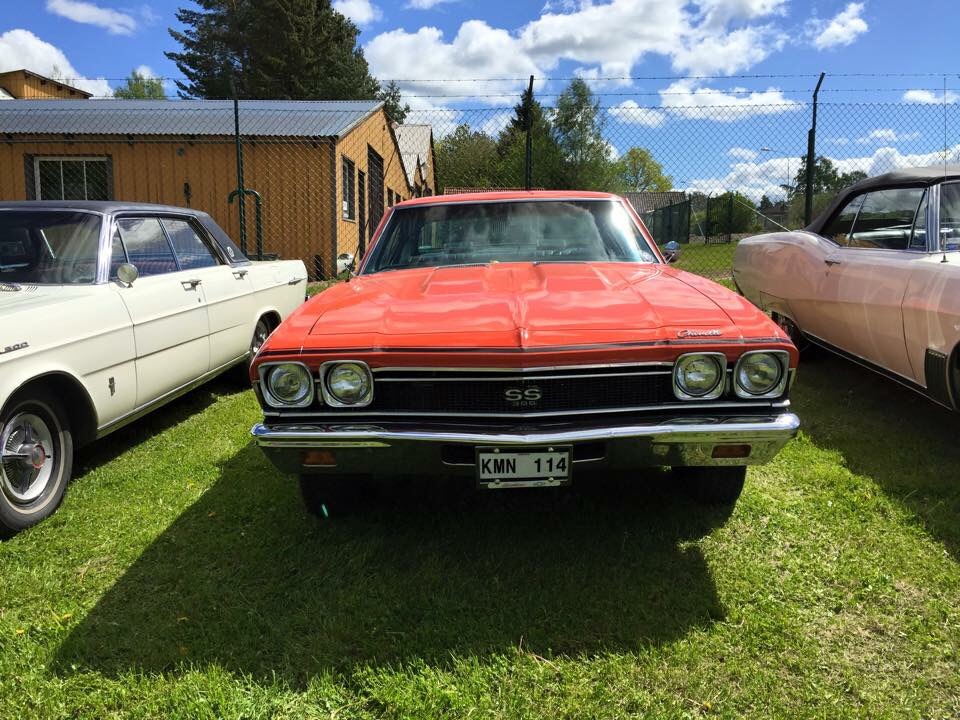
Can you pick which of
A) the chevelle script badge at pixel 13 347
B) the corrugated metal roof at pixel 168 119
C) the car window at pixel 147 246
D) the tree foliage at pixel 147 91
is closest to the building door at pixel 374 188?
the corrugated metal roof at pixel 168 119

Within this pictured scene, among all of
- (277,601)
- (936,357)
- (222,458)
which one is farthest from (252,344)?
(936,357)

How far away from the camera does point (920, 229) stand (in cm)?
410

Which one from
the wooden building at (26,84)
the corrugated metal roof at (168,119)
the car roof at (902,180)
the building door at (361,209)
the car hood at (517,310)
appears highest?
the wooden building at (26,84)

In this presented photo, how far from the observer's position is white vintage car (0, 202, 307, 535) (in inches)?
123

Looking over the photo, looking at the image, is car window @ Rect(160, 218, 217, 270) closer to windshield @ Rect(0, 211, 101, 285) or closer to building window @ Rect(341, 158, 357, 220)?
windshield @ Rect(0, 211, 101, 285)

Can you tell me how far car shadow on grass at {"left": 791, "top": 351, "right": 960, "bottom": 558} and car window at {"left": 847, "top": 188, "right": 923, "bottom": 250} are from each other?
3.57ft

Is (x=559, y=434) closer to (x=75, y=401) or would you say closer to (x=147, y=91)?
(x=75, y=401)

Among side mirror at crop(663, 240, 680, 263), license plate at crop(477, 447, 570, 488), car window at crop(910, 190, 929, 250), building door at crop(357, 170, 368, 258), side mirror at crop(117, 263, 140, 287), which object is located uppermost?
building door at crop(357, 170, 368, 258)

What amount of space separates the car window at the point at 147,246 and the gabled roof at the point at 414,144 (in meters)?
25.4

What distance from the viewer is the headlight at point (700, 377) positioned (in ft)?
8.00

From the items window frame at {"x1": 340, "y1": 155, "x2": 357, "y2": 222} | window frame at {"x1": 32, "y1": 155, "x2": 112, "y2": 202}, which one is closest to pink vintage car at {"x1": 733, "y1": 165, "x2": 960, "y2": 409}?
window frame at {"x1": 340, "y1": 155, "x2": 357, "y2": 222}

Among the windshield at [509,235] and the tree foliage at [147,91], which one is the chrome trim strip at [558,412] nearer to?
the windshield at [509,235]

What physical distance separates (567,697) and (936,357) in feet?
8.84

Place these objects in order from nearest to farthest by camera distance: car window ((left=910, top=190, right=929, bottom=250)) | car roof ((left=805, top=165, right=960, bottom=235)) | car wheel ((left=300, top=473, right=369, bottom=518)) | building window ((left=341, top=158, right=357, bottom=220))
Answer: car wheel ((left=300, top=473, right=369, bottom=518)), car window ((left=910, top=190, right=929, bottom=250)), car roof ((left=805, top=165, right=960, bottom=235)), building window ((left=341, top=158, right=357, bottom=220))
